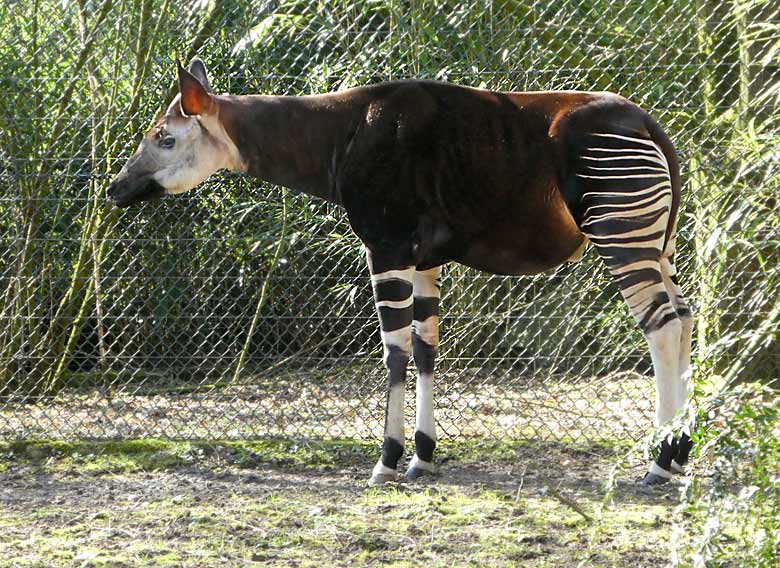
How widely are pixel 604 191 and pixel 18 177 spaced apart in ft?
8.12

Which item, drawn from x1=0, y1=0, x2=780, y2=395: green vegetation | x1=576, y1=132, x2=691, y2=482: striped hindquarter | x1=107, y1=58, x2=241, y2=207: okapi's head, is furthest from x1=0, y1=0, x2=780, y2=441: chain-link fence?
x1=576, y1=132, x2=691, y2=482: striped hindquarter

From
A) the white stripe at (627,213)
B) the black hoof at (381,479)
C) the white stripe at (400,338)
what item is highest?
the white stripe at (627,213)

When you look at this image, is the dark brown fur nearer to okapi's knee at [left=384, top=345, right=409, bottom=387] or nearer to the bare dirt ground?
okapi's knee at [left=384, top=345, right=409, bottom=387]

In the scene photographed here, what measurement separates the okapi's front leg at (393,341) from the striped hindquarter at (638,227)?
2.36ft

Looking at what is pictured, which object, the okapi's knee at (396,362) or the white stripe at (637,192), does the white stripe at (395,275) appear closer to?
the okapi's knee at (396,362)

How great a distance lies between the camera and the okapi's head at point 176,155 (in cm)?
388

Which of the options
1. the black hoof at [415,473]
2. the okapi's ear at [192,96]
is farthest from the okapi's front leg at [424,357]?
the okapi's ear at [192,96]

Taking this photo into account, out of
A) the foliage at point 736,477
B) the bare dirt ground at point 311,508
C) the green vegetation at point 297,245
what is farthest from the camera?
the green vegetation at point 297,245

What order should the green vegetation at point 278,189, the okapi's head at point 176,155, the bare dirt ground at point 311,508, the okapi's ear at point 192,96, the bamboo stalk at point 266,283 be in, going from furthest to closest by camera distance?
the bamboo stalk at point 266,283 < the green vegetation at point 278,189 < the okapi's head at point 176,155 < the okapi's ear at point 192,96 < the bare dirt ground at point 311,508

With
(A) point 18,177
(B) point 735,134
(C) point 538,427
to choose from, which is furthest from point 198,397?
(B) point 735,134

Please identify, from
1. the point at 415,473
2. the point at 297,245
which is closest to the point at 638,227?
the point at 415,473

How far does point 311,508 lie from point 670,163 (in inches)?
71.4

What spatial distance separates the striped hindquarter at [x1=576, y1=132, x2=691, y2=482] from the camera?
12.1ft

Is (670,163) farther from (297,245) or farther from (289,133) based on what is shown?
(297,245)
